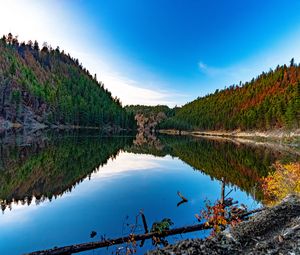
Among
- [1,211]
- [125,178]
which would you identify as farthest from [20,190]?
[125,178]

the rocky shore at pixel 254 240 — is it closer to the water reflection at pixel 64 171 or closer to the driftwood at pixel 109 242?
the driftwood at pixel 109 242

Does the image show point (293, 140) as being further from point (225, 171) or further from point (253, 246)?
point (253, 246)

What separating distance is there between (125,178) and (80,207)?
15.1 meters

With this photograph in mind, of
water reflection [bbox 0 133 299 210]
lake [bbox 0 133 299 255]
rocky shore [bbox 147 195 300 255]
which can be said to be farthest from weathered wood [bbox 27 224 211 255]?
water reflection [bbox 0 133 299 210]

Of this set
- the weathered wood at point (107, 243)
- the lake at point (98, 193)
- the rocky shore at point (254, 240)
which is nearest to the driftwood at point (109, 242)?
the weathered wood at point (107, 243)

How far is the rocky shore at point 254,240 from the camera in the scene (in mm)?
7594

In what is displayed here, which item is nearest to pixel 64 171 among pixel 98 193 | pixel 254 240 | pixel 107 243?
pixel 98 193

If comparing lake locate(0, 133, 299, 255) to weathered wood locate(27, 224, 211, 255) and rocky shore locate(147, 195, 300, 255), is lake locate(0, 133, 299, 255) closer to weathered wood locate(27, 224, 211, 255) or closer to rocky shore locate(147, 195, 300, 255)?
weathered wood locate(27, 224, 211, 255)

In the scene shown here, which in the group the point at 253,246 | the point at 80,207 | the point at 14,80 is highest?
the point at 14,80

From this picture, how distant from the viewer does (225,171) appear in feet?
151

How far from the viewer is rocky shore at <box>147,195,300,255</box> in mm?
7594

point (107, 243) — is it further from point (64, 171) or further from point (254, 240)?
point (64, 171)

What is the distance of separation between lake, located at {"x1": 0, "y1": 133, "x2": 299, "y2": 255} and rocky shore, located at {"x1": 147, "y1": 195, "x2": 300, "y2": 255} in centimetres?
831

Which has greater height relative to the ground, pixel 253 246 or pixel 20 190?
pixel 253 246
